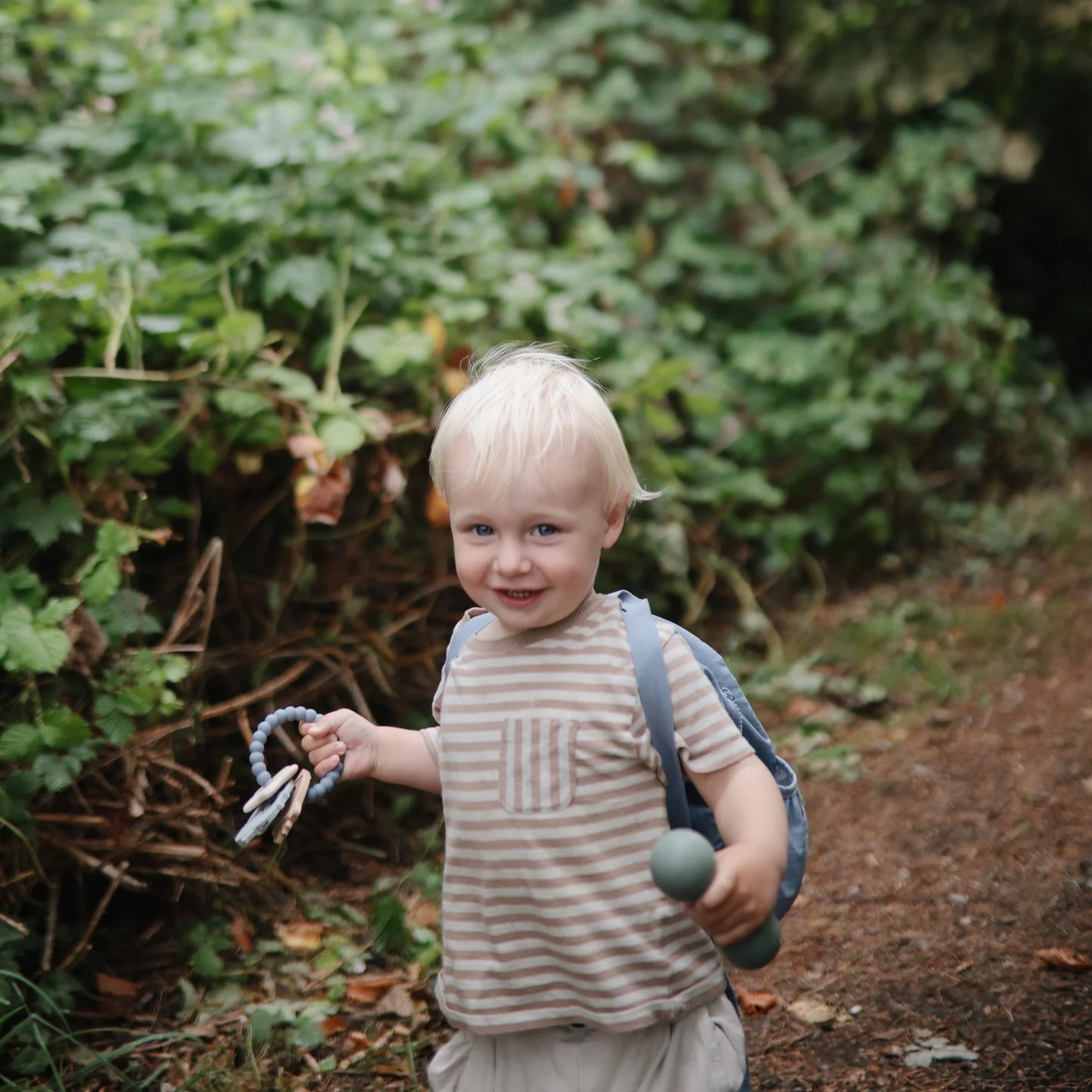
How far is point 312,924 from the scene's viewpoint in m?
2.63

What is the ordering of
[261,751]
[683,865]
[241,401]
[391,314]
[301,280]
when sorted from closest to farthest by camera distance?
1. [683,865]
2. [261,751]
3. [241,401]
4. [301,280]
5. [391,314]

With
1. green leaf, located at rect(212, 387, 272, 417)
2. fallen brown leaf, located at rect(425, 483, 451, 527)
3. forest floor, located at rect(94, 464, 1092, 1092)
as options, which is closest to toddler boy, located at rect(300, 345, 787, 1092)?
forest floor, located at rect(94, 464, 1092, 1092)

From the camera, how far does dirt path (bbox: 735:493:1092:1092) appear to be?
2.16 m

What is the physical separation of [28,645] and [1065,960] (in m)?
1.95

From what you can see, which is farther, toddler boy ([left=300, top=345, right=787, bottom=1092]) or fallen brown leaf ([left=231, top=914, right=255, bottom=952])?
fallen brown leaf ([left=231, top=914, right=255, bottom=952])

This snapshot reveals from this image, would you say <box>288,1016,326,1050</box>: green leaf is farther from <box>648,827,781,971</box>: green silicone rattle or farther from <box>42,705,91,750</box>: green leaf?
<box>648,827,781,971</box>: green silicone rattle

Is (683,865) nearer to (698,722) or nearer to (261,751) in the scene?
(698,722)

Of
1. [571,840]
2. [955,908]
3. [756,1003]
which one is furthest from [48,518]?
[955,908]

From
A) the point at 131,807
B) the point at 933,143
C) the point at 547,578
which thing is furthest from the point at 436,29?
the point at 547,578

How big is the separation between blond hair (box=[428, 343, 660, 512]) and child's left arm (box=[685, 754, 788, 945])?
38cm

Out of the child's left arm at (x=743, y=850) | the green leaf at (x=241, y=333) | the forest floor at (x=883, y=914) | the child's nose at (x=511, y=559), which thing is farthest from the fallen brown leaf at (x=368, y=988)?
the green leaf at (x=241, y=333)

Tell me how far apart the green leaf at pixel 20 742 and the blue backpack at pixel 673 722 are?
909 mm

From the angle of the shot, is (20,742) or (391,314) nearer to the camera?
(20,742)

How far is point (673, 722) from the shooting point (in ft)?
5.05
